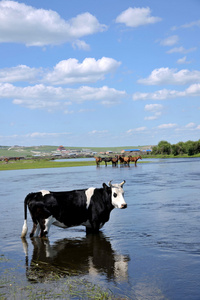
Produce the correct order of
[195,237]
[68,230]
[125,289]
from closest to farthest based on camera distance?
[125,289] < [195,237] < [68,230]

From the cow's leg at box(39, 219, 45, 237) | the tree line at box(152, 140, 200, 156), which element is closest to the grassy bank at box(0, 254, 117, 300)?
the cow's leg at box(39, 219, 45, 237)

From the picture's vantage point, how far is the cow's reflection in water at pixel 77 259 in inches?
272

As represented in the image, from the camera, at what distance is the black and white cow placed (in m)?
9.50

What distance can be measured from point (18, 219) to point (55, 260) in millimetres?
5702

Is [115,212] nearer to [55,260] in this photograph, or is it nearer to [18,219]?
[18,219]

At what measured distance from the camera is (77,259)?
788cm

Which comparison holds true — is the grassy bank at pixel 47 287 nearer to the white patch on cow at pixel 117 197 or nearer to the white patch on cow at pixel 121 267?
the white patch on cow at pixel 121 267

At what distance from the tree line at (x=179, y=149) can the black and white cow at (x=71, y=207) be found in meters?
114

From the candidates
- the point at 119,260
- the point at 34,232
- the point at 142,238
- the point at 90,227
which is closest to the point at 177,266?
the point at 119,260

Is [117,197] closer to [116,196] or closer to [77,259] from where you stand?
[116,196]

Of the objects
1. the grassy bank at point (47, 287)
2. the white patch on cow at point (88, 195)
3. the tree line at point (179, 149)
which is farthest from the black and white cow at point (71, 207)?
the tree line at point (179, 149)

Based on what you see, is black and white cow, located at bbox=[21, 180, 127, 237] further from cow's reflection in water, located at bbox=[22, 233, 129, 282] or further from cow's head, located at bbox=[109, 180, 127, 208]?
cow's reflection in water, located at bbox=[22, 233, 129, 282]

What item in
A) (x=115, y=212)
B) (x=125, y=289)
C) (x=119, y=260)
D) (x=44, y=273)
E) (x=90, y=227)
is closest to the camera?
(x=125, y=289)

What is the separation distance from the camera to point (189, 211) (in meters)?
13.9
